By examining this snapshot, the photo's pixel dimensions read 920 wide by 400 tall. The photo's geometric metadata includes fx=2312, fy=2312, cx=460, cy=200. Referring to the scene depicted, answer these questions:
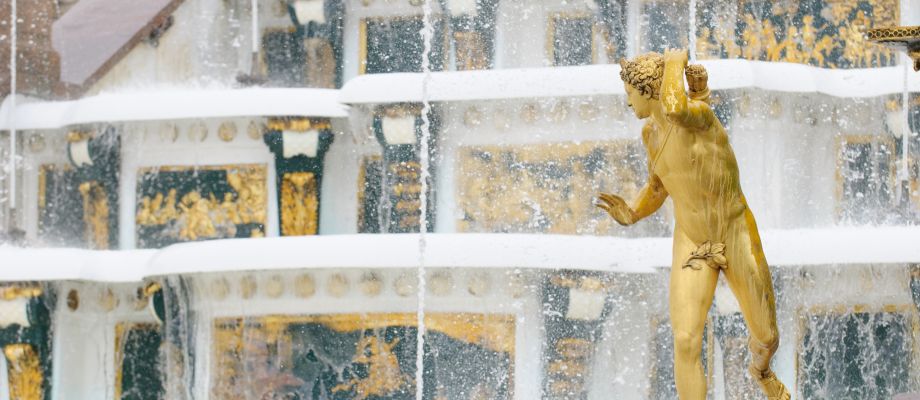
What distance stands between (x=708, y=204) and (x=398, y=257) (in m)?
5.13

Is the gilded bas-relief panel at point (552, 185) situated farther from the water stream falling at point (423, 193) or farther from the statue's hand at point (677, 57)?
the statue's hand at point (677, 57)

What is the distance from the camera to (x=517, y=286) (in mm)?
15508

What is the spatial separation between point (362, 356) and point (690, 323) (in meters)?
5.79

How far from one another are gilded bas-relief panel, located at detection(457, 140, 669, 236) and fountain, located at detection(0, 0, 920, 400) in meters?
0.02

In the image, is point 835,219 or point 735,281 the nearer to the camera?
point 735,281

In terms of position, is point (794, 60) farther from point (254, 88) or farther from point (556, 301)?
point (254, 88)

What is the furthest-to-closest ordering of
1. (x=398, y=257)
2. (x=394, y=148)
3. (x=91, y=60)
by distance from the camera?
(x=91, y=60), (x=394, y=148), (x=398, y=257)

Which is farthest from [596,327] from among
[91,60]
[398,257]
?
[91,60]

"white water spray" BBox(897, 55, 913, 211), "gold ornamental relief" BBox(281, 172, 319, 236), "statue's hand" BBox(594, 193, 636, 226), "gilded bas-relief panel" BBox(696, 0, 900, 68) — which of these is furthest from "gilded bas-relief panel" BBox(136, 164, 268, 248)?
"statue's hand" BBox(594, 193, 636, 226)

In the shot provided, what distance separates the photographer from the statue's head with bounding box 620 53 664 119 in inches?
407

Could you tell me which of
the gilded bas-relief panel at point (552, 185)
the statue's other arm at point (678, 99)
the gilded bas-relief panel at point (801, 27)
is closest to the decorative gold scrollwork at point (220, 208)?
the gilded bas-relief panel at point (552, 185)

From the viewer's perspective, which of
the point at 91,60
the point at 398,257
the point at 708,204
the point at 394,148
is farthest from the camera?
the point at 91,60

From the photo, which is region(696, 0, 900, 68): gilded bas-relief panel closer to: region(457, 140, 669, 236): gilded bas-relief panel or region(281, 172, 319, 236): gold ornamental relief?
region(457, 140, 669, 236): gilded bas-relief panel

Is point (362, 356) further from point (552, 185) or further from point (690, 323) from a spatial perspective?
point (690, 323)
